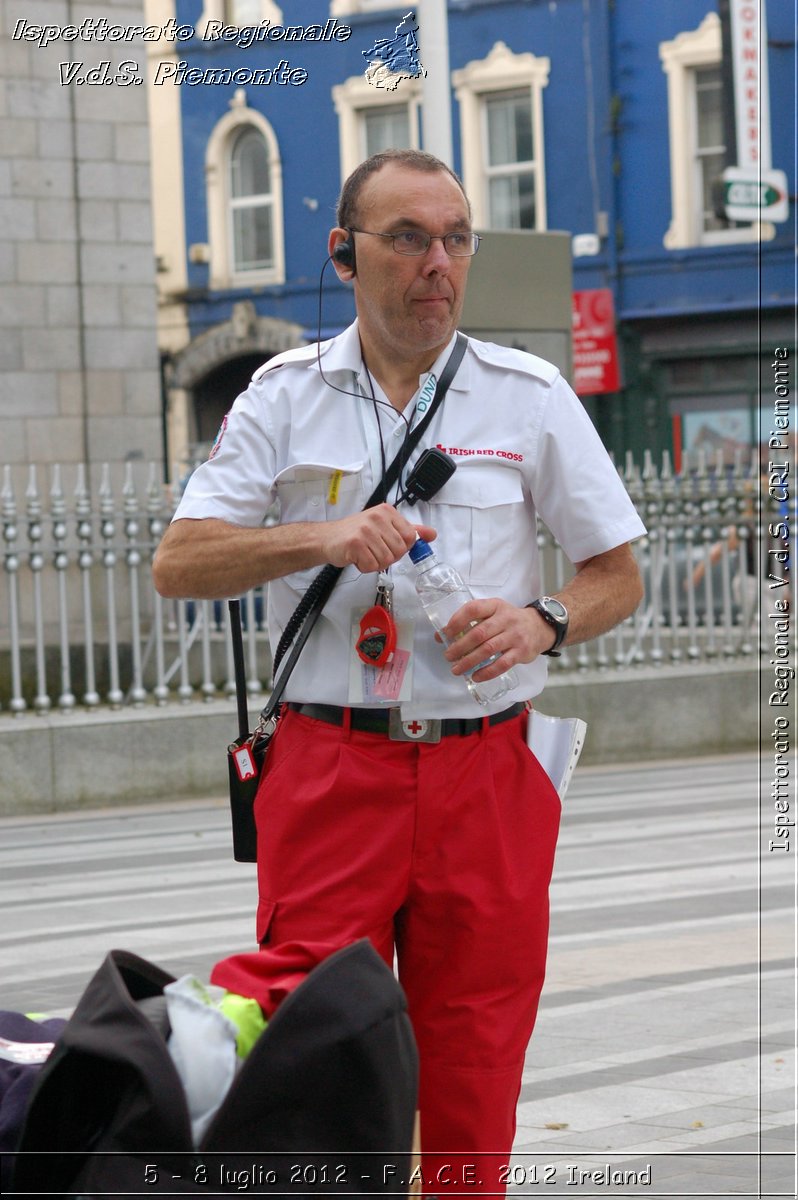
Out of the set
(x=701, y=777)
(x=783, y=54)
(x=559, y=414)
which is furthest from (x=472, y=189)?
(x=559, y=414)

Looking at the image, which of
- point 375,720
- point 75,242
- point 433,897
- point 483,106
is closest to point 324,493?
point 375,720

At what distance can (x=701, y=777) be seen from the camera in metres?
12.3

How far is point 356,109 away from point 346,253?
25.8m

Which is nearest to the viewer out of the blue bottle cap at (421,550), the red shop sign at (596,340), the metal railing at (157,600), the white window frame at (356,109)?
the blue bottle cap at (421,550)

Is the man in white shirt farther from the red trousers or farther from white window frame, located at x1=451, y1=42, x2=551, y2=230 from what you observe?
white window frame, located at x1=451, y1=42, x2=551, y2=230

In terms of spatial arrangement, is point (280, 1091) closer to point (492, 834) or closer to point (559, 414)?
point (492, 834)

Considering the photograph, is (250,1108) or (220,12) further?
(220,12)

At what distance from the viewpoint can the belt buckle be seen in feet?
10.2

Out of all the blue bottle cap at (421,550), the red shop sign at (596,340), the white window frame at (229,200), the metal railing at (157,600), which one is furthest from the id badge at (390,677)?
the white window frame at (229,200)

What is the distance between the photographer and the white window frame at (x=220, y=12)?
25734mm

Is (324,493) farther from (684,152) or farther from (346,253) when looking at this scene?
(684,152)

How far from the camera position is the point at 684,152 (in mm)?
26484

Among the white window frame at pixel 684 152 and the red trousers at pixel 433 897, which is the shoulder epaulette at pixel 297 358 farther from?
the white window frame at pixel 684 152

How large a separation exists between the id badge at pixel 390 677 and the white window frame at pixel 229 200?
2664cm
